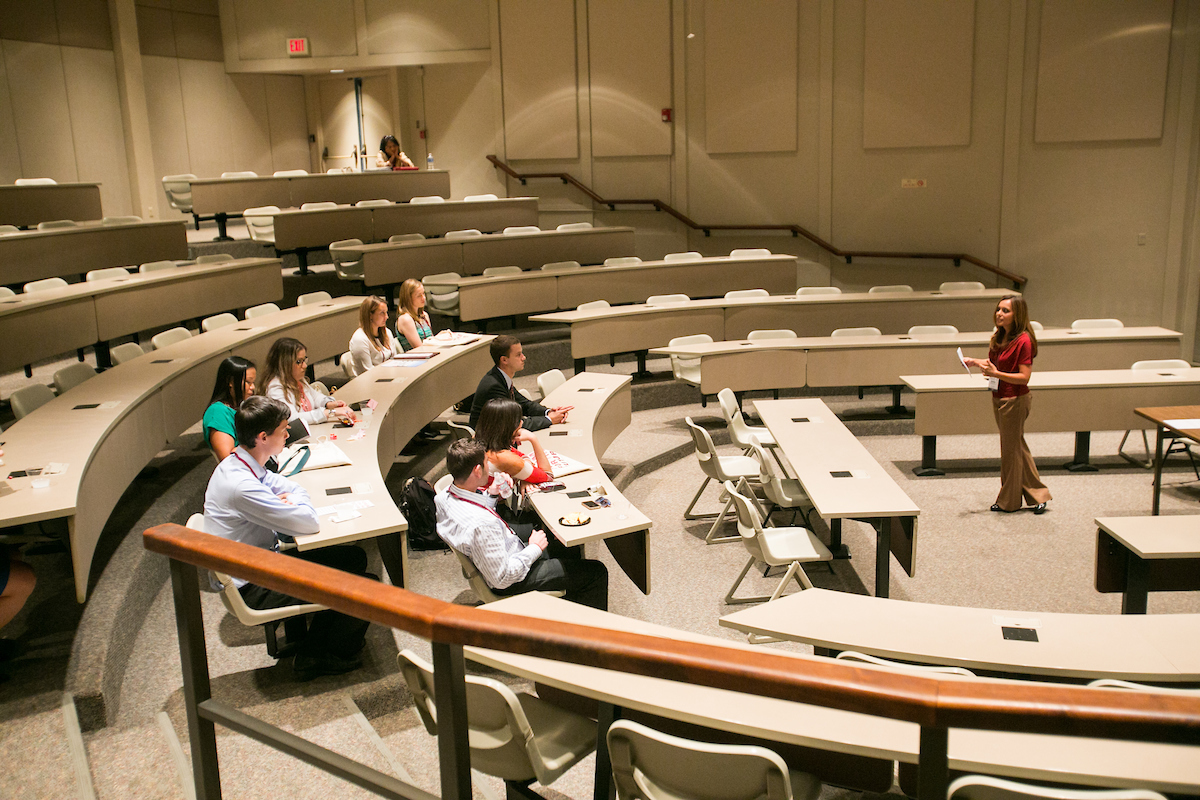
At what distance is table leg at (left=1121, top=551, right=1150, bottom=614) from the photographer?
4168 mm

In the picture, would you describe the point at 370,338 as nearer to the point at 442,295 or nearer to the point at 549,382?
the point at 549,382

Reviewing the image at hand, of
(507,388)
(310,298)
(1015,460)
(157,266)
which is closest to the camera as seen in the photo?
(507,388)

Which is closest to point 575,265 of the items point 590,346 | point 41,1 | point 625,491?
point 590,346

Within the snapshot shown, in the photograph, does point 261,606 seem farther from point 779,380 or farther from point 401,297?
point 779,380

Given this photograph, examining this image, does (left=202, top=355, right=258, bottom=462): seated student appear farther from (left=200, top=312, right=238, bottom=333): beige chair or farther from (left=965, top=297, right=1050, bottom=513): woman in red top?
(left=965, top=297, right=1050, bottom=513): woman in red top

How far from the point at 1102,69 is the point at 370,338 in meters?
8.36

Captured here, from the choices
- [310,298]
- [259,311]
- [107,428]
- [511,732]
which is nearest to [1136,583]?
[511,732]

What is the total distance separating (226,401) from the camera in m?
5.00

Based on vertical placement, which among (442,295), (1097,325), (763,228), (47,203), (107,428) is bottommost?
(1097,325)

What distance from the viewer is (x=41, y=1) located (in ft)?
38.7

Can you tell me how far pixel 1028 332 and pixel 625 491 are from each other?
3.15 m

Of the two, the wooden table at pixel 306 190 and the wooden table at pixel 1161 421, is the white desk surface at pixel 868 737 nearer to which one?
the wooden table at pixel 1161 421

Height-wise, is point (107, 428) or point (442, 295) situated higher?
point (442, 295)

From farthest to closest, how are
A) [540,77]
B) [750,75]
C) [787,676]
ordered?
[540,77] → [750,75] → [787,676]
